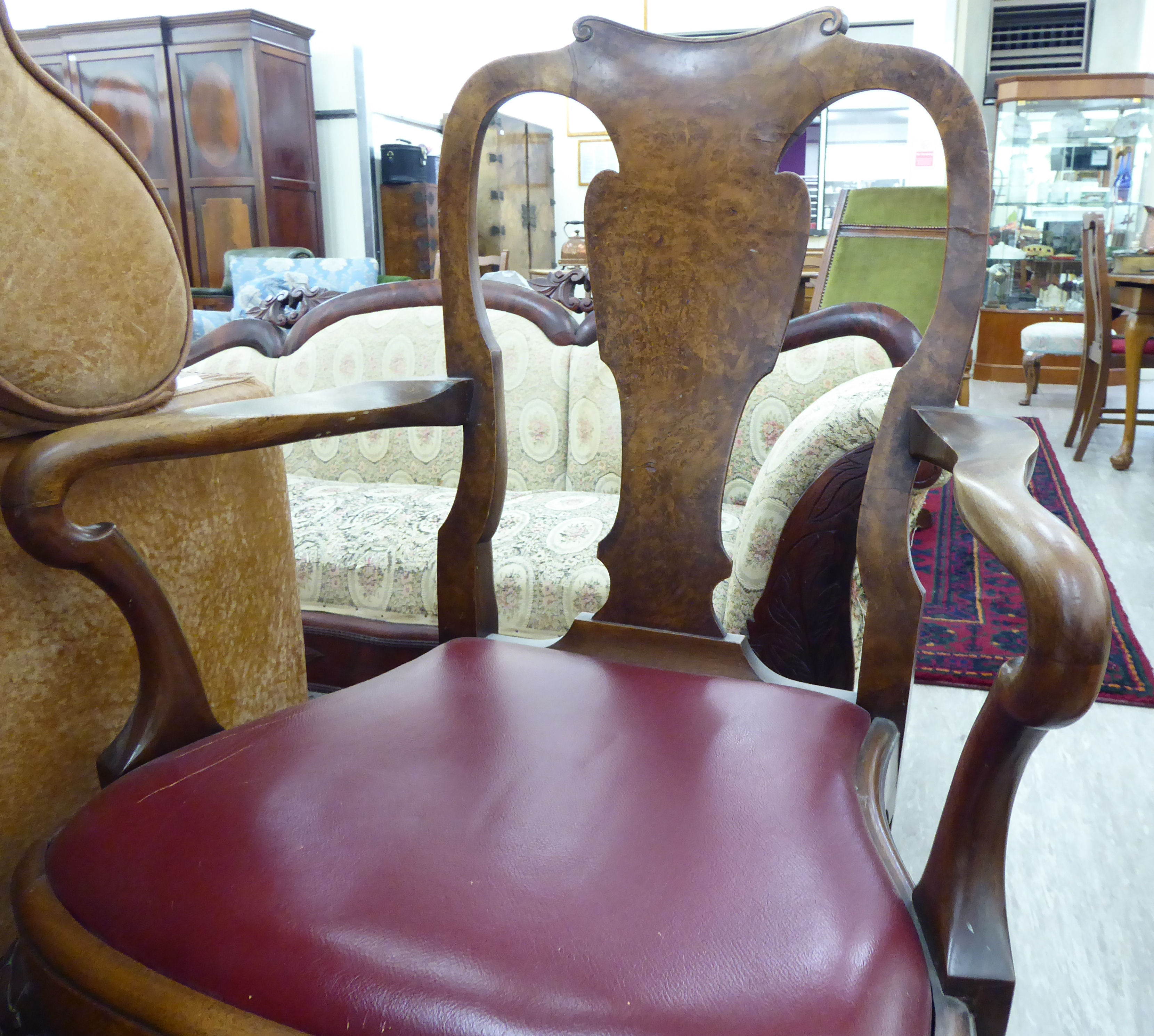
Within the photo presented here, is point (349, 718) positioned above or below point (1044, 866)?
above

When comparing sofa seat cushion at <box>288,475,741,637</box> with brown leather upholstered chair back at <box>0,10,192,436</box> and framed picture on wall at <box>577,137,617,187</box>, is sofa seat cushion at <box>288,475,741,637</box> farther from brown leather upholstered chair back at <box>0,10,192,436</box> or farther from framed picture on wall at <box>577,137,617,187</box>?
framed picture on wall at <box>577,137,617,187</box>

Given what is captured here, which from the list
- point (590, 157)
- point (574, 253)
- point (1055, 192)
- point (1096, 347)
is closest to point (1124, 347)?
point (1096, 347)

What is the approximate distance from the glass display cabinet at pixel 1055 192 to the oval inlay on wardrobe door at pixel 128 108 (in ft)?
17.7

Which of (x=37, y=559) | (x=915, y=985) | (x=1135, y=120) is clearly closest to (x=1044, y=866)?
(x=915, y=985)

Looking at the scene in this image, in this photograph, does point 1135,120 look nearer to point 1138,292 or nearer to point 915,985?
point 1138,292

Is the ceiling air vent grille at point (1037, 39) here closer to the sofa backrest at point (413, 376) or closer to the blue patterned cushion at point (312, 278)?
the blue patterned cushion at point (312, 278)

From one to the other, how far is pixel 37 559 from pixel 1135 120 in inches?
262

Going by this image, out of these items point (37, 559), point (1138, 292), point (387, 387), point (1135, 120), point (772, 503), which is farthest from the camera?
point (1135, 120)

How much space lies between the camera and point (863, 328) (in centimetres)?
149

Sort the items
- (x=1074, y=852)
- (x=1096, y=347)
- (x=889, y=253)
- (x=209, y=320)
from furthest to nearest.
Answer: (x=1096, y=347)
(x=889, y=253)
(x=209, y=320)
(x=1074, y=852)

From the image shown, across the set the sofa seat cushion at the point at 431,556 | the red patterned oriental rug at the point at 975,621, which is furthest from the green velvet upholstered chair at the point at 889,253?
the sofa seat cushion at the point at 431,556

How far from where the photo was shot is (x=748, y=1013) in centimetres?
40

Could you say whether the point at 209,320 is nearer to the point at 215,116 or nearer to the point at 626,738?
the point at 626,738

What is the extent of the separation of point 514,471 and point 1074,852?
1.17 meters
